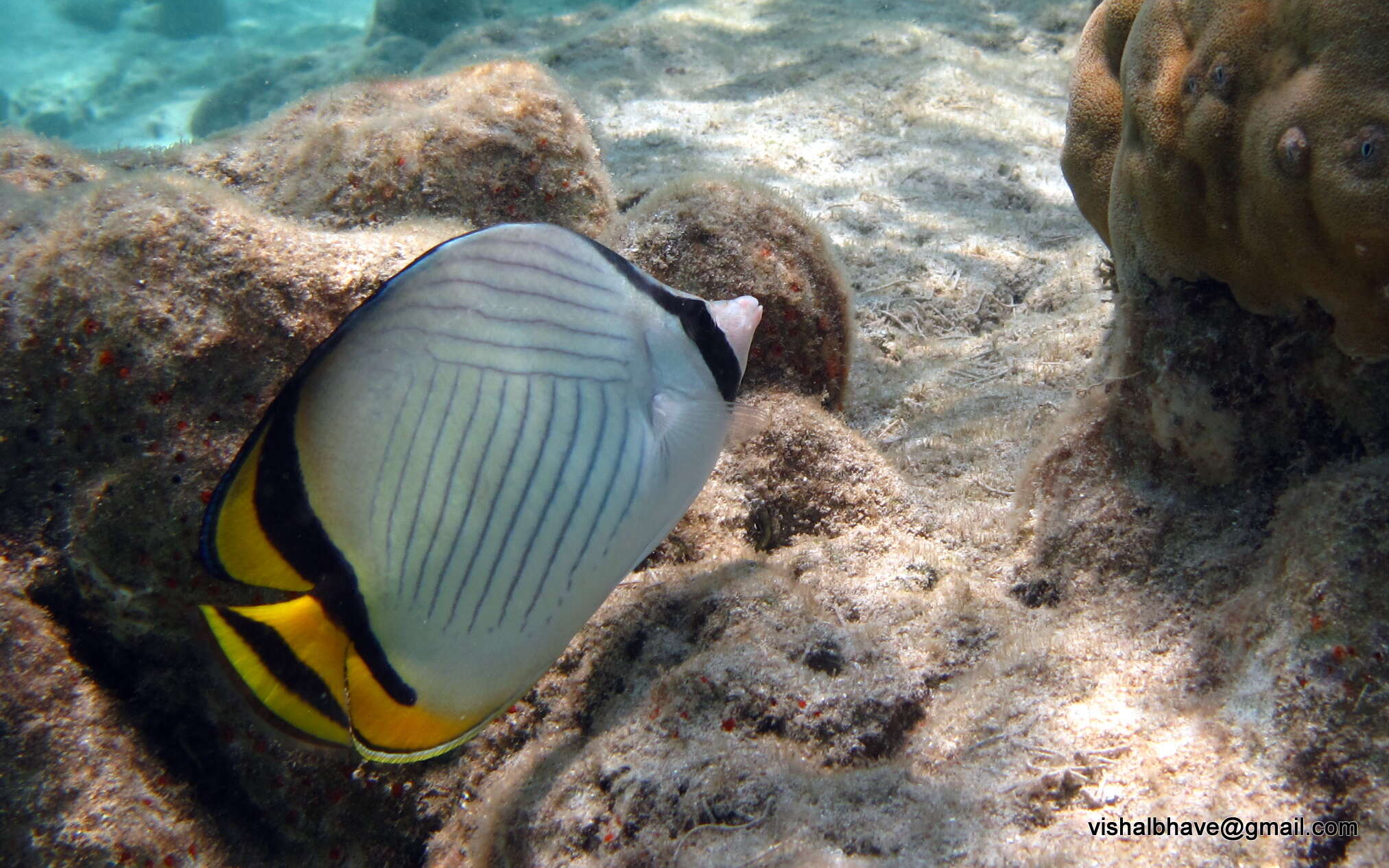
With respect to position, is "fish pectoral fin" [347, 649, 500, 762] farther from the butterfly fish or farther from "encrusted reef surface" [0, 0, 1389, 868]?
"encrusted reef surface" [0, 0, 1389, 868]

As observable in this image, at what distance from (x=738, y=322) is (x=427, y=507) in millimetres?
593

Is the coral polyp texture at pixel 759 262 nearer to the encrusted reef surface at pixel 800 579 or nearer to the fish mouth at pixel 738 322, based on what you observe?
the encrusted reef surface at pixel 800 579

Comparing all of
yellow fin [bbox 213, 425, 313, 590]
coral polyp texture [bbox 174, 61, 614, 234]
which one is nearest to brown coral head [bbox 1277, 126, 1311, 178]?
yellow fin [bbox 213, 425, 313, 590]

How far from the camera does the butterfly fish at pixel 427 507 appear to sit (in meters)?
0.98

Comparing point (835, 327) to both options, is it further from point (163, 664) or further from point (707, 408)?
point (163, 664)

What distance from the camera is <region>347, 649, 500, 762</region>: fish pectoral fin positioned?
38.9 inches

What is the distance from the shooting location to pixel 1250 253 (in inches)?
66.1

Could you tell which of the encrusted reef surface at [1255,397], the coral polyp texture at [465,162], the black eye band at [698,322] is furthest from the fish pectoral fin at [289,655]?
the coral polyp texture at [465,162]

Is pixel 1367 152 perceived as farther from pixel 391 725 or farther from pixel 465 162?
pixel 465 162

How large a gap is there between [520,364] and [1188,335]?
185cm

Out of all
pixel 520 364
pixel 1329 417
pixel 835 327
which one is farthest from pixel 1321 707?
pixel 835 327

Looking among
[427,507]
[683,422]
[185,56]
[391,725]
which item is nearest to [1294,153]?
[683,422]

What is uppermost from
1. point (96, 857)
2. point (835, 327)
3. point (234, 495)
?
point (234, 495)

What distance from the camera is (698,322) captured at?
118 cm
